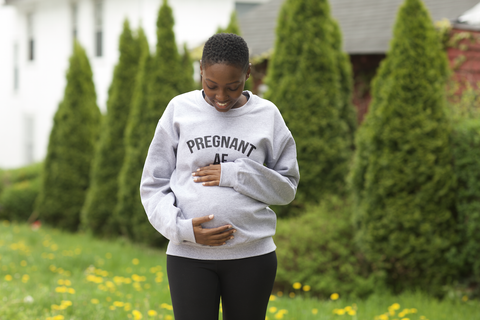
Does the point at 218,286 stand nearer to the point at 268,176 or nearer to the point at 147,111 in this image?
the point at 268,176

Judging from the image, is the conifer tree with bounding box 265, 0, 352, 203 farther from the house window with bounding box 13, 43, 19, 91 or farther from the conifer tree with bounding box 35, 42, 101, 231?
the house window with bounding box 13, 43, 19, 91

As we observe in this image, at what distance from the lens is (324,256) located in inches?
201

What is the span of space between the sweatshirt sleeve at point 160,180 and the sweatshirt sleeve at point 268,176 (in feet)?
0.84

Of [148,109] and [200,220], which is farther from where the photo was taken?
[148,109]

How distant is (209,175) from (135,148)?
5.55 metres

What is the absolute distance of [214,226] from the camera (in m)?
2.12

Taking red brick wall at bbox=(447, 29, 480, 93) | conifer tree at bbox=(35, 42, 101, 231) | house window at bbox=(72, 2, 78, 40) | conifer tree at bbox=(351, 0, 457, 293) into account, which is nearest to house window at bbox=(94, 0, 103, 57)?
house window at bbox=(72, 2, 78, 40)

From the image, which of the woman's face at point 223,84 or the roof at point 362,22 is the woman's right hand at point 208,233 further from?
the roof at point 362,22

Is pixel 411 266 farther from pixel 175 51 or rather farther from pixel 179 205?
pixel 175 51

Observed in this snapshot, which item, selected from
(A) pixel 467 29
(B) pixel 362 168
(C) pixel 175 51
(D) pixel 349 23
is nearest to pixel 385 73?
(B) pixel 362 168

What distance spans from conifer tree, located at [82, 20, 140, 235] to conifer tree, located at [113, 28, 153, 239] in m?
0.71

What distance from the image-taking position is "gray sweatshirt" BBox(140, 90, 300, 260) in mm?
2139

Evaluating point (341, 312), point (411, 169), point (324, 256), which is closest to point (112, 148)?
point (324, 256)

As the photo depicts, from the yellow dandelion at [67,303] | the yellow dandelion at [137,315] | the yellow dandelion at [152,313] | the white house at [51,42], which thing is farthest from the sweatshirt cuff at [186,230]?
the white house at [51,42]
